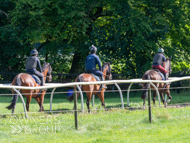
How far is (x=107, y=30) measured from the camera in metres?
23.5

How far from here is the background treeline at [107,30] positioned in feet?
72.1

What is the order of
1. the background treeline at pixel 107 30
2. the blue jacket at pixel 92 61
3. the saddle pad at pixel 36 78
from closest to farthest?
the saddle pad at pixel 36 78 → the blue jacket at pixel 92 61 → the background treeline at pixel 107 30

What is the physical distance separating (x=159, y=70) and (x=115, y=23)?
22.6ft

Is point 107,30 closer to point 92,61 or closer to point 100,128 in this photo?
point 92,61

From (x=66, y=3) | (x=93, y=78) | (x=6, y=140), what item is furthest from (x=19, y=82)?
(x=66, y=3)

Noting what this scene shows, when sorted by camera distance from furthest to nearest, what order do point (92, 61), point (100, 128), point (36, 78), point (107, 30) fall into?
point (107, 30) → point (92, 61) → point (36, 78) → point (100, 128)

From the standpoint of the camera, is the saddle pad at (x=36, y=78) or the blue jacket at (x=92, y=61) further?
the blue jacket at (x=92, y=61)

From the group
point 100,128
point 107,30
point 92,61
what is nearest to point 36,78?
point 92,61

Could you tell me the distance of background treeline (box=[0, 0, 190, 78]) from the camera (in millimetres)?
21984

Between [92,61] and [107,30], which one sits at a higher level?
[107,30]

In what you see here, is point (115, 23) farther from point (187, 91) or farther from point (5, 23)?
point (5, 23)

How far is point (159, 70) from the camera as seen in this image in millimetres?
16484

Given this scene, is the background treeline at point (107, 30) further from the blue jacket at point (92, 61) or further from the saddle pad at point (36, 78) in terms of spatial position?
the saddle pad at point (36, 78)

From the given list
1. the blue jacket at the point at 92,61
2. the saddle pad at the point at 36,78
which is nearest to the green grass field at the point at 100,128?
the saddle pad at the point at 36,78
